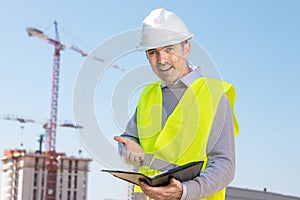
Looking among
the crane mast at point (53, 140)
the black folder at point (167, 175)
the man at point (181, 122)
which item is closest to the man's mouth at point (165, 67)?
the man at point (181, 122)

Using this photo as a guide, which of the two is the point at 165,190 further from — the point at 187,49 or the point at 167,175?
the point at 187,49

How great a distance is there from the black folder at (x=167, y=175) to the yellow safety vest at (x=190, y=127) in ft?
0.43

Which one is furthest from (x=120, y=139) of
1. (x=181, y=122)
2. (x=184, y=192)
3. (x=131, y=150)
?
(x=184, y=192)

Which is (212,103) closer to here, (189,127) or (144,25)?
(189,127)

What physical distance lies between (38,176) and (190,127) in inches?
3082

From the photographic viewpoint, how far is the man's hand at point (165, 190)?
6.15ft

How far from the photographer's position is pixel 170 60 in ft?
6.92

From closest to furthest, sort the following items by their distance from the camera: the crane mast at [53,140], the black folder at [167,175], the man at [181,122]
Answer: the black folder at [167,175] → the man at [181,122] → the crane mast at [53,140]

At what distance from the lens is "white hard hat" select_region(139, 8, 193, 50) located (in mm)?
2082

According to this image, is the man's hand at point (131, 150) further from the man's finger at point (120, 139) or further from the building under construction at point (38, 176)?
the building under construction at point (38, 176)

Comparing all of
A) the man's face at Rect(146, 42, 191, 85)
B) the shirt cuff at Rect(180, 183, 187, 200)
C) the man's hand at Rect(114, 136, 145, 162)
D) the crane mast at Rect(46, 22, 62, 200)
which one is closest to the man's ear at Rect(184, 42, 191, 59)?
A: the man's face at Rect(146, 42, 191, 85)

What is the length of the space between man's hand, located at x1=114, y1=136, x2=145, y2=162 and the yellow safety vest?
0.03 m

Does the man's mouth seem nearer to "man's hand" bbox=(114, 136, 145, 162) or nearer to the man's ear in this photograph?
the man's ear

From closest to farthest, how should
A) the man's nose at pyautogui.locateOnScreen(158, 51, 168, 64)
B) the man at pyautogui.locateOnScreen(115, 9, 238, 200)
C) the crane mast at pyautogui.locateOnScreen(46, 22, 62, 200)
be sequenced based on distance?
the man at pyautogui.locateOnScreen(115, 9, 238, 200), the man's nose at pyautogui.locateOnScreen(158, 51, 168, 64), the crane mast at pyautogui.locateOnScreen(46, 22, 62, 200)
